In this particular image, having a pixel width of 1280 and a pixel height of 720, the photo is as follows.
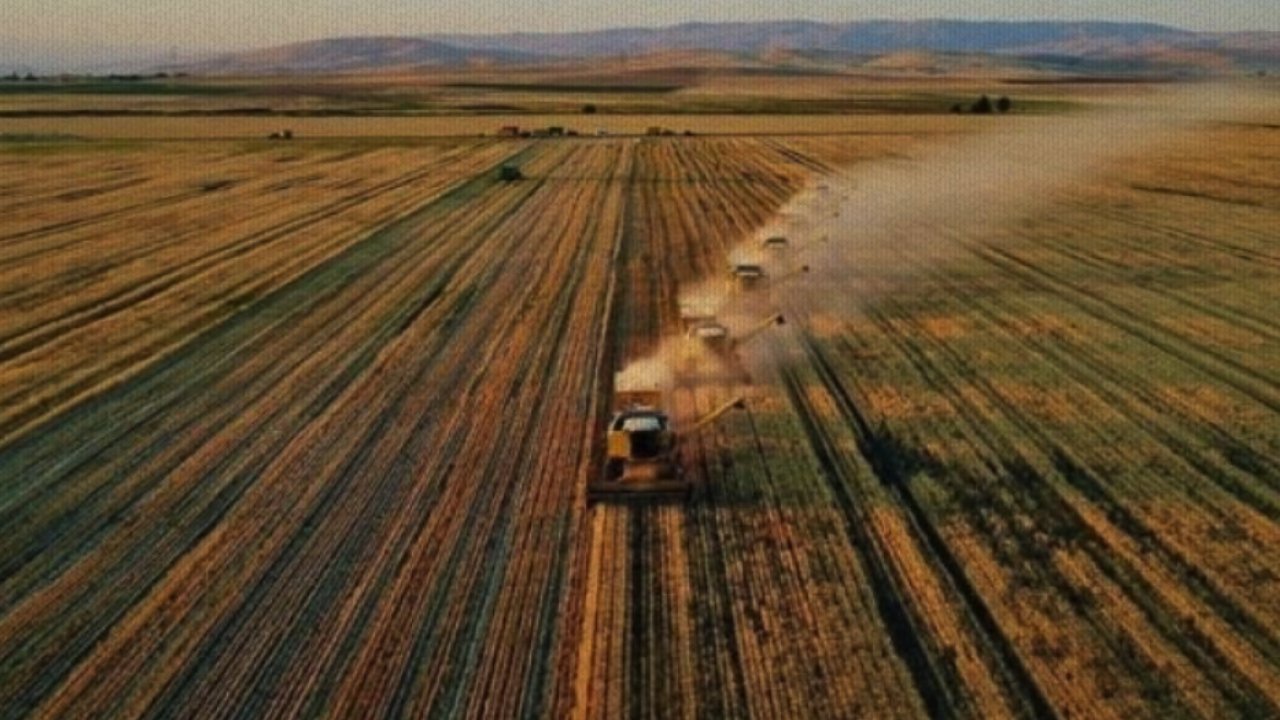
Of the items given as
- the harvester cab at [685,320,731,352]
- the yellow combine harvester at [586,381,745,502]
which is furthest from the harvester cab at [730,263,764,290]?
the yellow combine harvester at [586,381,745,502]

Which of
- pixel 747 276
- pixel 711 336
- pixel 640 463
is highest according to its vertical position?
pixel 711 336

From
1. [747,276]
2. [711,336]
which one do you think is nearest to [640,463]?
[711,336]

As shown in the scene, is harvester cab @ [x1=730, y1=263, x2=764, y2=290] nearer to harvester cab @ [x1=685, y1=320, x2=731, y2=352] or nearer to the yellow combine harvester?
harvester cab @ [x1=685, y1=320, x2=731, y2=352]

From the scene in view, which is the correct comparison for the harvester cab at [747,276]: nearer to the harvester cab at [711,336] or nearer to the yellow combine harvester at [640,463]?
the harvester cab at [711,336]

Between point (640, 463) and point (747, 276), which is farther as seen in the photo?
point (747, 276)

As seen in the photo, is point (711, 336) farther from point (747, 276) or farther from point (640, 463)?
point (747, 276)

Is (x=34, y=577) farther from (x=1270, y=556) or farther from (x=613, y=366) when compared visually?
(x=1270, y=556)

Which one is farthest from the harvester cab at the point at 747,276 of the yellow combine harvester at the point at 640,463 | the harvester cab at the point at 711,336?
the yellow combine harvester at the point at 640,463

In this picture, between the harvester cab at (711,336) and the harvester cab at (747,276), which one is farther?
the harvester cab at (747,276)
